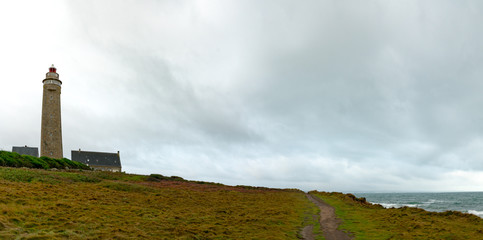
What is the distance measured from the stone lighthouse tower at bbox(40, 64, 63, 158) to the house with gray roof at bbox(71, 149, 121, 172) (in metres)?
36.3

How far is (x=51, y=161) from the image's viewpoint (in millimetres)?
49062

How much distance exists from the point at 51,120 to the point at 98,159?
40.8m

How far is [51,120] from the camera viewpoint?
61156 mm

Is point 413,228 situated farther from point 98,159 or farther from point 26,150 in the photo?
point 26,150

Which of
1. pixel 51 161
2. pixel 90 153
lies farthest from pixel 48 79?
pixel 90 153

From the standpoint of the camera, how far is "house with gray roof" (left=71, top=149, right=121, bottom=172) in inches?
3770

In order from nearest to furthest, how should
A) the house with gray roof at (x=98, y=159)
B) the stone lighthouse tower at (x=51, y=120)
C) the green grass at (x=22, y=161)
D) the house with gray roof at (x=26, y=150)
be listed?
the green grass at (x=22, y=161), the stone lighthouse tower at (x=51, y=120), the house with gray roof at (x=26, y=150), the house with gray roof at (x=98, y=159)

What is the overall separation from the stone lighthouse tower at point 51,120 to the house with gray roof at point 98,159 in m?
36.3

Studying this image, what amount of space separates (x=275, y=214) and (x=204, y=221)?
7161mm

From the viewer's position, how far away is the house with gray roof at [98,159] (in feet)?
314

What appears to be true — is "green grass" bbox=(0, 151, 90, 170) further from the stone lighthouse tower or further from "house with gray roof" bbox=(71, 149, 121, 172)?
"house with gray roof" bbox=(71, 149, 121, 172)

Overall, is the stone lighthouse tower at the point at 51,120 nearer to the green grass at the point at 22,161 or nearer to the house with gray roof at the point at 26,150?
the green grass at the point at 22,161

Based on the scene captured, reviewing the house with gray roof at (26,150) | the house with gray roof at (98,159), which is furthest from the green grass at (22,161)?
the house with gray roof at (26,150)

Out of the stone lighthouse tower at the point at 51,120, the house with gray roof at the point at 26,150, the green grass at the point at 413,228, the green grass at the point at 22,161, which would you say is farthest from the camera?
the house with gray roof at the point at 26,150
